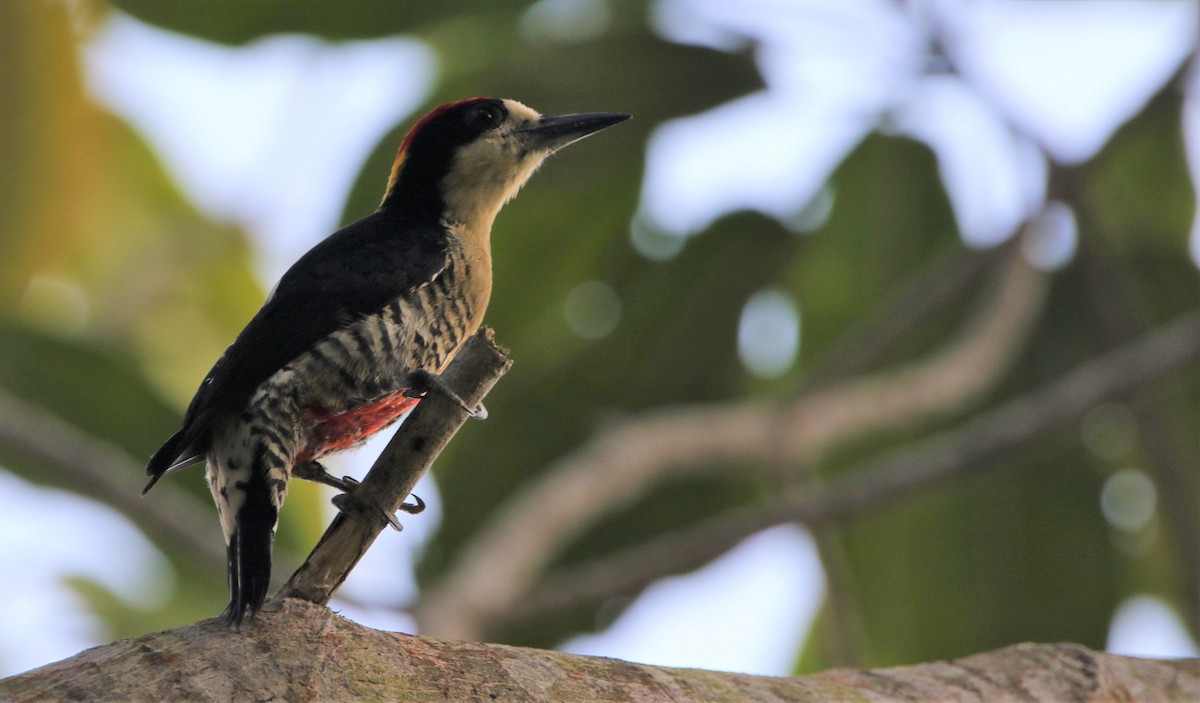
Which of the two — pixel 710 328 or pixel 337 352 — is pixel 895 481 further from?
pixel 337 352

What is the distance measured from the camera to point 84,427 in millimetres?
4508

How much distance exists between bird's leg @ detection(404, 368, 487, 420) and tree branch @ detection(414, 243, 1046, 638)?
1.03 meters

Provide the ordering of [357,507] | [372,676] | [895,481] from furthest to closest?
[895,481], [357,507], [372,676]

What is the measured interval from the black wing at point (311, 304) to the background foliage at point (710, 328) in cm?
138

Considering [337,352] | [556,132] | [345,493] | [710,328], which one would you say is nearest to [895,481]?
[710,328]

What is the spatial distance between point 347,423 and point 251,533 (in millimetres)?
565

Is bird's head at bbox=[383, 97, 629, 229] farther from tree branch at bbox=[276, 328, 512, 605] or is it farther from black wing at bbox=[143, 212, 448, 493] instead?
tree branch at bbox=[276, 328, 512, 605]

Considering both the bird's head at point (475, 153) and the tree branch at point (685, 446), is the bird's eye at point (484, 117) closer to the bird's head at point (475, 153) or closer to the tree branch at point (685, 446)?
the bird's head at point (475, 153)

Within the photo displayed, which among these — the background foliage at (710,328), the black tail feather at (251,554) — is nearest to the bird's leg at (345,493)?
the black tail feather at (251,554)

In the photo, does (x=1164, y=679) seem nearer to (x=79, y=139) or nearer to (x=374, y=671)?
(x=374, y=671)

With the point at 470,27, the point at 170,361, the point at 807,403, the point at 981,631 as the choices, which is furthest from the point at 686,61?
the point at 170,361

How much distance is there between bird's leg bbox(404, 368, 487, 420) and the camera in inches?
92.8

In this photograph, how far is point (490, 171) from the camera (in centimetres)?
373

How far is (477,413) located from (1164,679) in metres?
1.31
